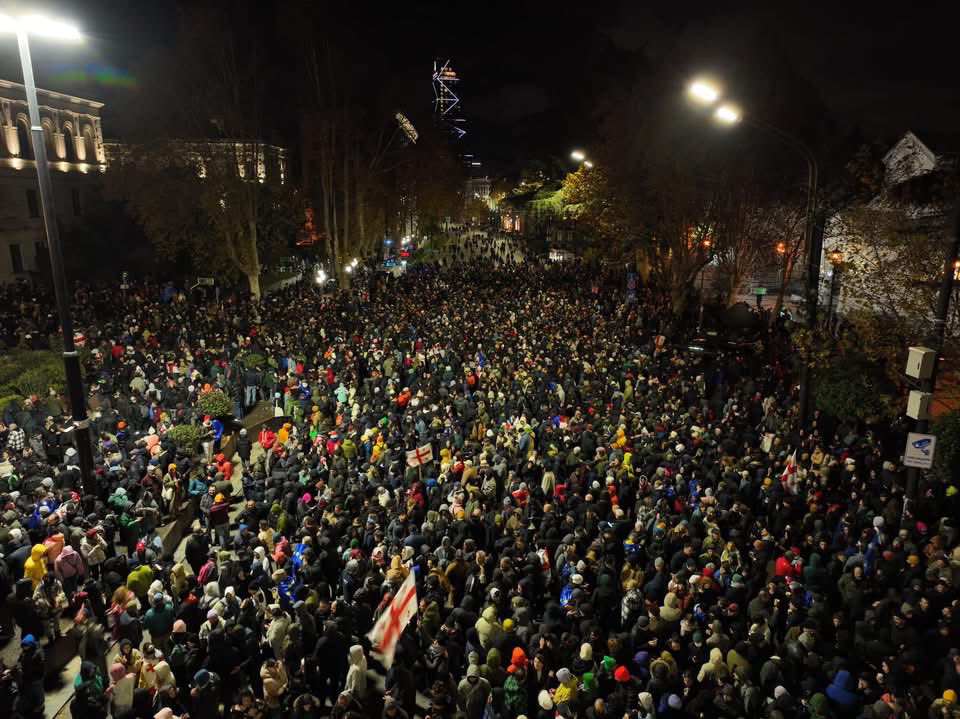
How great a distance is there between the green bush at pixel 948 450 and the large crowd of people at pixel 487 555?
946 millimetres

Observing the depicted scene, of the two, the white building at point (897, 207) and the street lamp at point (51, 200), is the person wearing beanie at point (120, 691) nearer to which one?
the street lamp at point (51, 200)

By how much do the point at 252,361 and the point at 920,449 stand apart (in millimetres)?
16251

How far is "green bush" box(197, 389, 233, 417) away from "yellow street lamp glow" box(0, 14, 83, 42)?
9.50 metres

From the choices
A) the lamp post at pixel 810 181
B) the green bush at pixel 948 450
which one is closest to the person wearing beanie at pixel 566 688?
the lamp post at pixel 810 181

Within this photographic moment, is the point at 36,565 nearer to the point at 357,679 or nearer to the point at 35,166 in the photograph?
the point at 357,679

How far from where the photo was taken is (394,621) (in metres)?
6.84

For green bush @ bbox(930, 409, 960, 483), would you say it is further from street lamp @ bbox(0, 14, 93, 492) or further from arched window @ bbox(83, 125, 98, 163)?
arched window @ bbox(83, 125, 98, 163)

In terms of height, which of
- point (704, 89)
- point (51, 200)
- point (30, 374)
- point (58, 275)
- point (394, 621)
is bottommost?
point (394, 621)

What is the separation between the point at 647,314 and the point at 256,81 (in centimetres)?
1969

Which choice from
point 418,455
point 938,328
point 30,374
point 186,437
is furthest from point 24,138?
point 938,328

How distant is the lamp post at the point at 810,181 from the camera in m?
9.30

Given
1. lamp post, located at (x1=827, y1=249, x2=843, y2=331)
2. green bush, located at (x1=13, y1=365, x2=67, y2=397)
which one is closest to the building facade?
green bush, located at (x1=13, y1=365, x2=67, y2=397)

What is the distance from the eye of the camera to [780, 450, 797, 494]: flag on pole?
11086 mm

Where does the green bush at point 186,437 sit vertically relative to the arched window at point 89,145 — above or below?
below
